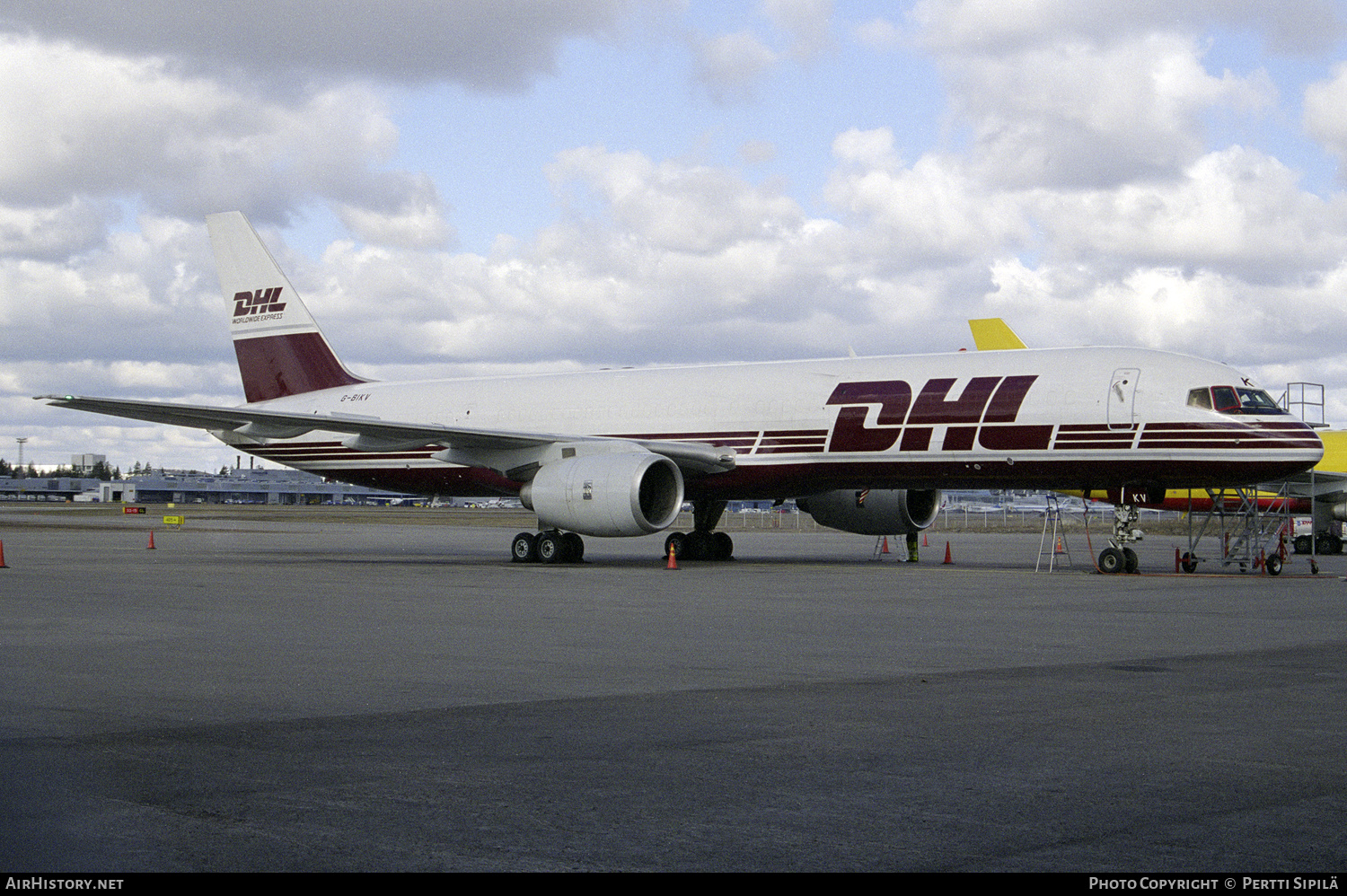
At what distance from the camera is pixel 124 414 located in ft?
81.2

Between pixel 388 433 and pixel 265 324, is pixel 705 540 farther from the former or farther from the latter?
pixel 265 324

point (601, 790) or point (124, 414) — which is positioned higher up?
point (124, 414)

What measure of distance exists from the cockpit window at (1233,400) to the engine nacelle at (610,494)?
29.5ft

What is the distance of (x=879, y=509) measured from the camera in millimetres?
27016

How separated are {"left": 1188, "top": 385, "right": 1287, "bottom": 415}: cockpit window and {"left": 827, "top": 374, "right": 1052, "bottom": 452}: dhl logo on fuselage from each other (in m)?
2.45

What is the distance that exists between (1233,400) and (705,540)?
11.0m

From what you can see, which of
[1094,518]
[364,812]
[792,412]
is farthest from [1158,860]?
[1094,518]

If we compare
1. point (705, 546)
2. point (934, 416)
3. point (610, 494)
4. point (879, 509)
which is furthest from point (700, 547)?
point (934, 416)

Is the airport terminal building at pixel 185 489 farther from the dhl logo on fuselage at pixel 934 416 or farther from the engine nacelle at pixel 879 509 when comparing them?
the dhl logo on fuselage at pixel 934 416

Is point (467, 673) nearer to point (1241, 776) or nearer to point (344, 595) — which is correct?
point (1241, 776)

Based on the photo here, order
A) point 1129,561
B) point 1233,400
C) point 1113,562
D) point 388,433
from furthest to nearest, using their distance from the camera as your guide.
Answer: point 388,433
point 1129,561
point 1113,562
point 1233,400

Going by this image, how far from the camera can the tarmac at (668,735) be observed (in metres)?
4.77
